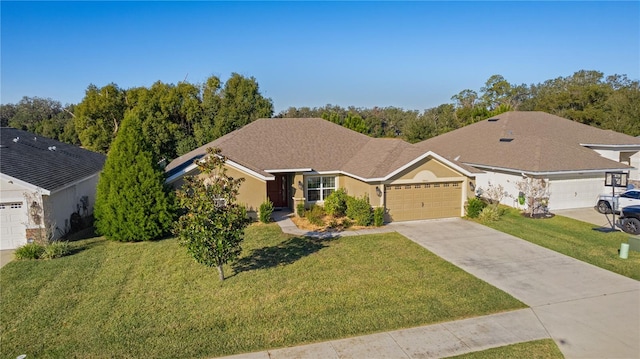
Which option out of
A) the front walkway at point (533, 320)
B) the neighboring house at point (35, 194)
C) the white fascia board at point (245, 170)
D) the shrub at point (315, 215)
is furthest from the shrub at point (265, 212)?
the neighboring house at point (35, 194)

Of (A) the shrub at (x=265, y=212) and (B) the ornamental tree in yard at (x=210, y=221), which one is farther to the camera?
(A) the shrub at (x=265, y=212)

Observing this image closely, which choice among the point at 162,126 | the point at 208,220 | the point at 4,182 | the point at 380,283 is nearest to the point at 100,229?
the point at 4,182

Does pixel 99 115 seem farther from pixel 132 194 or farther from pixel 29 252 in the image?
pixel 29 252

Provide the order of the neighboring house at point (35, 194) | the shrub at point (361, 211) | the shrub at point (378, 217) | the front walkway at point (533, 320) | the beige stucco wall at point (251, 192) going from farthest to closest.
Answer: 1. the beige stucco wall at point (251, 192)
2. the shrub at point (361, 211)
3. the shrub at point (378, 217)
4. the neighboring house at point (35, 194)
5. the front walkway at point (533, 320)

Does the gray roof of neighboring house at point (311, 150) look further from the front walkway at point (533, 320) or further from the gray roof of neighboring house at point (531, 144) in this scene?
the front walkway at point (533, 320)

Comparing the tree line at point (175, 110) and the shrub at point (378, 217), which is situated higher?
the tree line at point (175, 110)

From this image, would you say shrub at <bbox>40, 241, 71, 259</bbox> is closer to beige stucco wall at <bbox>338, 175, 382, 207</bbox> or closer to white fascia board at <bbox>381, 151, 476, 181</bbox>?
beige stucco wall at <bbox>338, 175, 382, 207</bbox>

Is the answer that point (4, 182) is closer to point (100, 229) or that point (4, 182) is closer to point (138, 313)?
point (100, 229)
